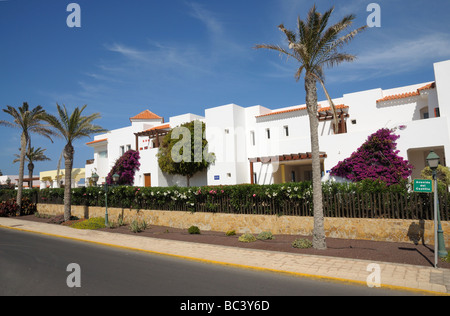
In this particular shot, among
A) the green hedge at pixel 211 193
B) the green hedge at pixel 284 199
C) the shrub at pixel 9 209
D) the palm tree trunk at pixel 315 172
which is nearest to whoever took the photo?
the palm tree trunk at pixel 315 172

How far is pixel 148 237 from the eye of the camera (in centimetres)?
1437

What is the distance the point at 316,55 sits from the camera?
11016 mm

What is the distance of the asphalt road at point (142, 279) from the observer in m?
6.46

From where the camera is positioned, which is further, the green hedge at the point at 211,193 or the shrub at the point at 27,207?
the shrub at the point at 27,207

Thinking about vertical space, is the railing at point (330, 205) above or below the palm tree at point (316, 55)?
below

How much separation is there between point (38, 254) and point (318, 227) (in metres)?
10.3

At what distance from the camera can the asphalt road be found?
6461 mm

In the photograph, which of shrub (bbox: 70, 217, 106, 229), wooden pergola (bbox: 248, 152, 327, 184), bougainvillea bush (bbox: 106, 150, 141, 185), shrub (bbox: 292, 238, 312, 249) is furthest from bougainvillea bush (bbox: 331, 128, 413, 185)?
bougainvillea bush (bbox: 106, 150, 141, 185)

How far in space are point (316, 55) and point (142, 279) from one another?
964 centimetres

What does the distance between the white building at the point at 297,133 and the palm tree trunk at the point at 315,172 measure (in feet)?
29.1

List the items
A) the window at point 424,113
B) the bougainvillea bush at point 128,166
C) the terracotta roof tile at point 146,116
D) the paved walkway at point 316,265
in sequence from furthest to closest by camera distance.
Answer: the terracotta roof tile at point 146,116 < the bougainvillea bush at point 128,166 < the window at point 424,113 < the paved walkway at point 316,265

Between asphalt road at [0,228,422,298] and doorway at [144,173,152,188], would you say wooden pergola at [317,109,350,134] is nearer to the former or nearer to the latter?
asphalt road at [0,228,422,298]

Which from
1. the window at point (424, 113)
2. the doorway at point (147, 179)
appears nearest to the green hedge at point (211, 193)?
the doorway at point (147, 179)

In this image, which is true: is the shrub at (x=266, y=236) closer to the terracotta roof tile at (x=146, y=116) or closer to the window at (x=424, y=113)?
the window at (x=424, y=113)
